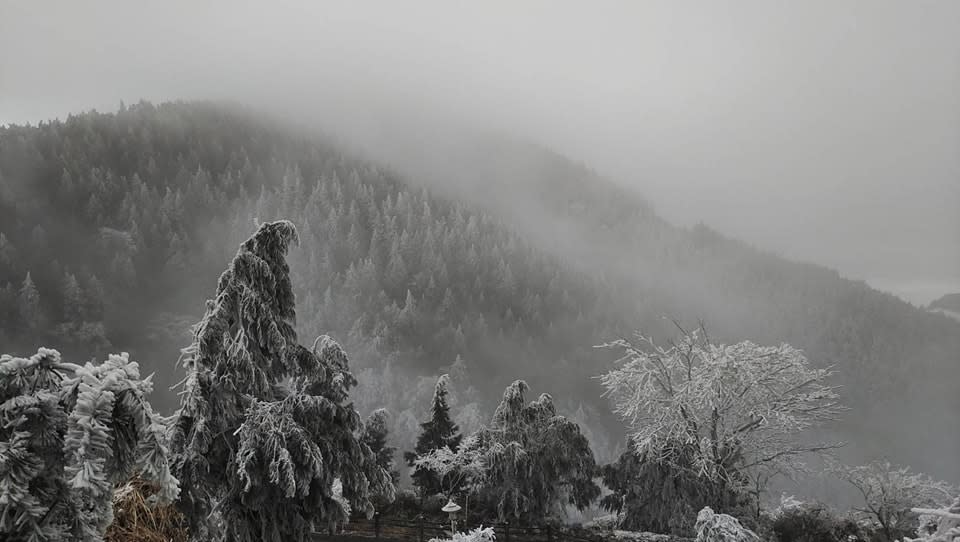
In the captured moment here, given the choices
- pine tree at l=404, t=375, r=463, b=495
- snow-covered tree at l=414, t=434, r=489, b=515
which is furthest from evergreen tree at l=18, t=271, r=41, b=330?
snow-covered tree at l=414, t=434, r=489, b=515

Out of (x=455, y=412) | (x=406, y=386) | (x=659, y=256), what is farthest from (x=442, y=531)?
(x=659, y=256)

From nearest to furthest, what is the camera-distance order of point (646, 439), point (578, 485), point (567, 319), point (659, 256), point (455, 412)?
point (646, 439) → point (578, 485) → point (455, 412) → point (567, 319) → point (659, 256)

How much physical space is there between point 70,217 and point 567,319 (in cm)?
11790

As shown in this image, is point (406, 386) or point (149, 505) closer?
point (149, 505)

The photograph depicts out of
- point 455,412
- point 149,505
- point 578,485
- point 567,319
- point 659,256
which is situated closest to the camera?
point 149,505

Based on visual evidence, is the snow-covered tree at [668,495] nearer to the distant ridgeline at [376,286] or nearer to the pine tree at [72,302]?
the distant ridgeline at [376,286]

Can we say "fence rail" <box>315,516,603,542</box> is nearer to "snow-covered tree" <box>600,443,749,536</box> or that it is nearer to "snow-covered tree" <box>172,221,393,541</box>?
"snow-covered tree" <box>600,443,749,536</box>

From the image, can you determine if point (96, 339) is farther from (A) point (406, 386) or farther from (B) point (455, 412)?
(B) point (455, 412)

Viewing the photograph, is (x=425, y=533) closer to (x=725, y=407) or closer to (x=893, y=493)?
(x=725, y=407)

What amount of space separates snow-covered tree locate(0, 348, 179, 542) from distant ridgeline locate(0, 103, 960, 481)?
92.5 meters

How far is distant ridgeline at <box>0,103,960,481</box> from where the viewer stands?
105188mm

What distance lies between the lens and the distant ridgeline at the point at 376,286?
105 metres

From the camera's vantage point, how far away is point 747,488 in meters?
20.0

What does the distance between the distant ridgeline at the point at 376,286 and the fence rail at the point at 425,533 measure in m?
72.8
